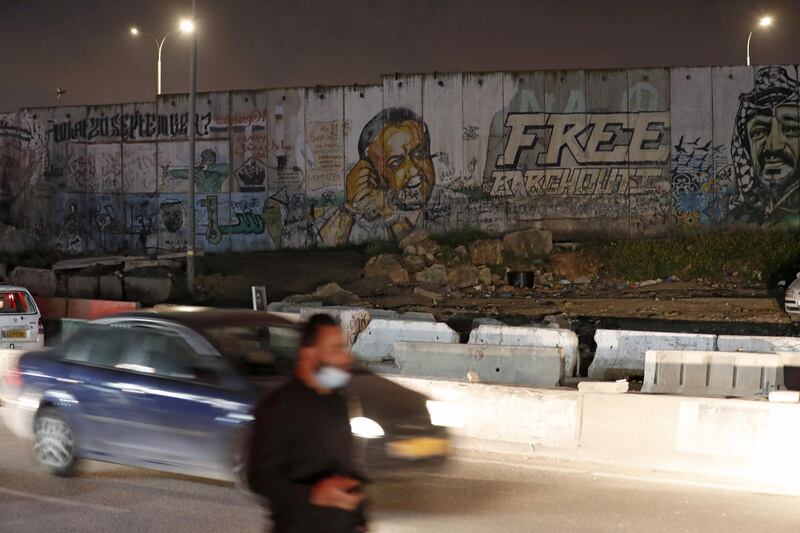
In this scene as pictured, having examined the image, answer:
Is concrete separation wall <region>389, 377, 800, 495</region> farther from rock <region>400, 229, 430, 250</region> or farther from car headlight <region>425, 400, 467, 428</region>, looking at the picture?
rock <region>400, 229, 430, 250</region>

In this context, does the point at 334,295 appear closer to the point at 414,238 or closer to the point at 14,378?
the point at 414,238

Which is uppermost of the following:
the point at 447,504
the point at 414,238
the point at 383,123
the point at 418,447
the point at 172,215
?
the point at 383,123

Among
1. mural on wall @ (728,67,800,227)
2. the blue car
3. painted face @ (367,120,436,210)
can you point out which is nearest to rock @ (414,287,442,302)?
painted face @ (367,120,436,210)

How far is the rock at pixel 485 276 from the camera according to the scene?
3119cm

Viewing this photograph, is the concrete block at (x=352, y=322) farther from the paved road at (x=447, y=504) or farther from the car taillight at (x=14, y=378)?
the car taillight at (x=14, y=378)

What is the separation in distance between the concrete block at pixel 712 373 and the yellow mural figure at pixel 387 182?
24671mm

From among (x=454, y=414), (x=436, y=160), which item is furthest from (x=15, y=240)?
(x=454, y=414)

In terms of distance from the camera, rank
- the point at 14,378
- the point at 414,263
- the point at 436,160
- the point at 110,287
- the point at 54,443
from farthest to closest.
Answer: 1. the point at 436,160
2. the point at 414,263
3. the point at 110,287
4. the point at 14,378
5. the point at 54,443

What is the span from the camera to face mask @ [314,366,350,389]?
12.6ft

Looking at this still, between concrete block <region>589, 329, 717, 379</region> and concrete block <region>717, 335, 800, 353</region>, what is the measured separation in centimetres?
62

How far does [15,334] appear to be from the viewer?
1589cm

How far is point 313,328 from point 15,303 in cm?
1347

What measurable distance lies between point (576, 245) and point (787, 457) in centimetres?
2468

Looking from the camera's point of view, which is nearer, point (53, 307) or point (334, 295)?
point (53, 307)
